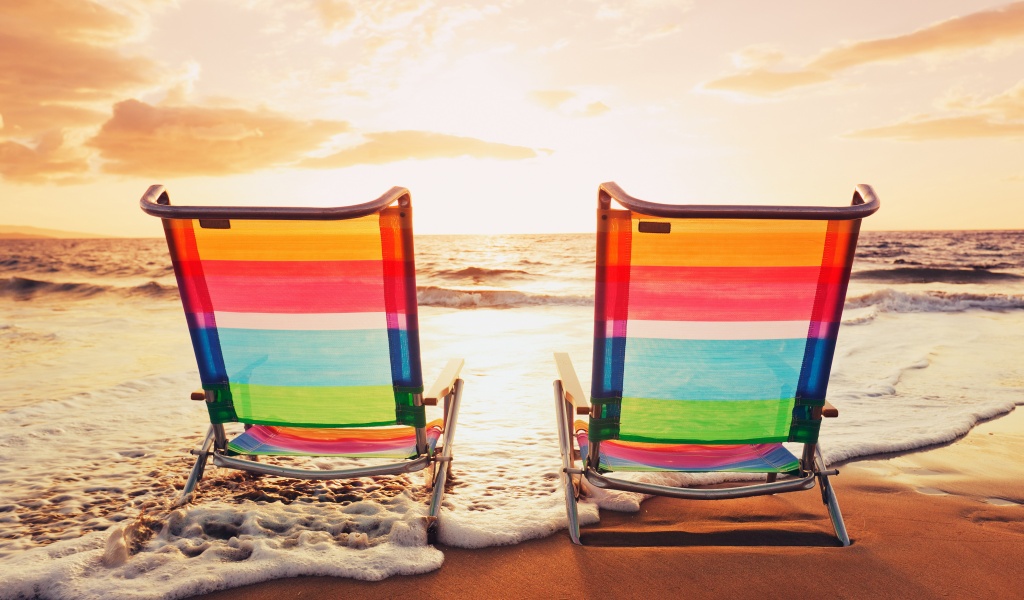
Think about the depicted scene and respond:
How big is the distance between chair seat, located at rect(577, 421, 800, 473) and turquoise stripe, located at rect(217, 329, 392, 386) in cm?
96

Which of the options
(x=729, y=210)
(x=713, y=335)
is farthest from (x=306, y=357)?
(x=729, y=210)

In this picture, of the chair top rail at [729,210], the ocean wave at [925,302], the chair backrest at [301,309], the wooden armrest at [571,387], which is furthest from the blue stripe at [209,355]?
the ocean wave at [925,302]

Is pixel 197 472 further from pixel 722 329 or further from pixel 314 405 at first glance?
pixel 722 329

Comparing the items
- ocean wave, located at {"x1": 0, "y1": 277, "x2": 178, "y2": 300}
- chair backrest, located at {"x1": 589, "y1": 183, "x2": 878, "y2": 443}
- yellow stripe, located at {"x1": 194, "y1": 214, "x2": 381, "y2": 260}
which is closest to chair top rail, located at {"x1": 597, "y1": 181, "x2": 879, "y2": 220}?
chair backrest, located at {"x1": 589, "y1": 183, "x2": 878, "y2": 443}

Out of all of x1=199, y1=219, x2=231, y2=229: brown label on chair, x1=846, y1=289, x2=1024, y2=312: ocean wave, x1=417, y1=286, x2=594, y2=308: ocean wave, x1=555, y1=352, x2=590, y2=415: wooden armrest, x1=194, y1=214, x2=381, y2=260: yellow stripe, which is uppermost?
x1=199, y1=219, x2=231, y2=229: brown label on chair

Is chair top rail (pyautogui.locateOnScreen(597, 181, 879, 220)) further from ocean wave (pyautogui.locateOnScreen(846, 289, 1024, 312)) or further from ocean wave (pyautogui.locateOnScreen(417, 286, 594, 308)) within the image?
ocean wave (pyautogui.locateOnScreen(417, 286, 594, 308))

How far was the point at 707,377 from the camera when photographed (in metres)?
2.31

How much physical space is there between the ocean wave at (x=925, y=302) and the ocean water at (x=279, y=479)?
2.00m

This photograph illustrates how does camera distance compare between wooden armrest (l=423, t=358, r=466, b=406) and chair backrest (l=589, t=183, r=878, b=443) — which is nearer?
chair backrest (l=589, t=183, r=878, b=443)

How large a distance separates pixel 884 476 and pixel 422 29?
20.1 ft

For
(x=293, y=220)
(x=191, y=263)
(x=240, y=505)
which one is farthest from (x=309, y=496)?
(x=293, y=220)

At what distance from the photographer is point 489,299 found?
49.6ft

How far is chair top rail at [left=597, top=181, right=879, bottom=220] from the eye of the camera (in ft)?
6.47

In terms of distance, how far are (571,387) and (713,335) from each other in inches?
24.6
